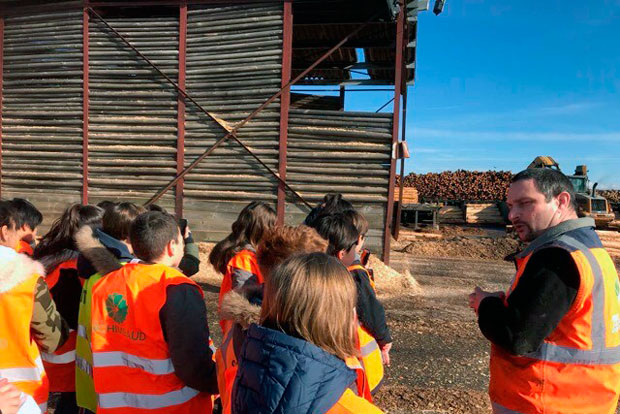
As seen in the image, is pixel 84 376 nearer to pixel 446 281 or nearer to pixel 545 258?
pixel 545 258

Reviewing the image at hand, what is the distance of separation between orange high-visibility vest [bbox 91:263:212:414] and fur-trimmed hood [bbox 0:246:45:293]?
320 millimetres

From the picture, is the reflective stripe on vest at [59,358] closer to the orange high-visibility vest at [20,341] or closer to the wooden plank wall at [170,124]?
the orange high-visibility vest at [20,341]

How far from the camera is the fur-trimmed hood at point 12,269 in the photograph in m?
2.09

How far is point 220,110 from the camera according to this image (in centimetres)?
1003

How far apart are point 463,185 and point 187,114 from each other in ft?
83.3

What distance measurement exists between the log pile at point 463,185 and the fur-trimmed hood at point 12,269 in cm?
2810

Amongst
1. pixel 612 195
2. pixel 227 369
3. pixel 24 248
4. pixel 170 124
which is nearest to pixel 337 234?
pixel 227 369

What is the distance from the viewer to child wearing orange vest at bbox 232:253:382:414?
4.74 feet

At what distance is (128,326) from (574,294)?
2061 mm

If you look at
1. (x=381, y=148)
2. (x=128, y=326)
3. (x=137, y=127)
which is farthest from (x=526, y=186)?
(x=137, y=127)

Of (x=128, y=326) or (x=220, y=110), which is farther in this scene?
(x=220, y=110)

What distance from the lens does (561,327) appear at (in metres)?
2.09

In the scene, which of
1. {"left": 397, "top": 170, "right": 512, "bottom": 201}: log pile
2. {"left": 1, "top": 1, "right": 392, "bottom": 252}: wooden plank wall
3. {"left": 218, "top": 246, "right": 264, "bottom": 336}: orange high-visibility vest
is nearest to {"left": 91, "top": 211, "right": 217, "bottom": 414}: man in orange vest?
{"left": 218, "top": 246, "right": 264, "bottom": 336}: orange high-visibility vest

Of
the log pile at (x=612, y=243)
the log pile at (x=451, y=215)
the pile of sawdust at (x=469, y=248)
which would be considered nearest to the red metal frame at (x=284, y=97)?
the pile of sawdust at (x=469, y=248)
